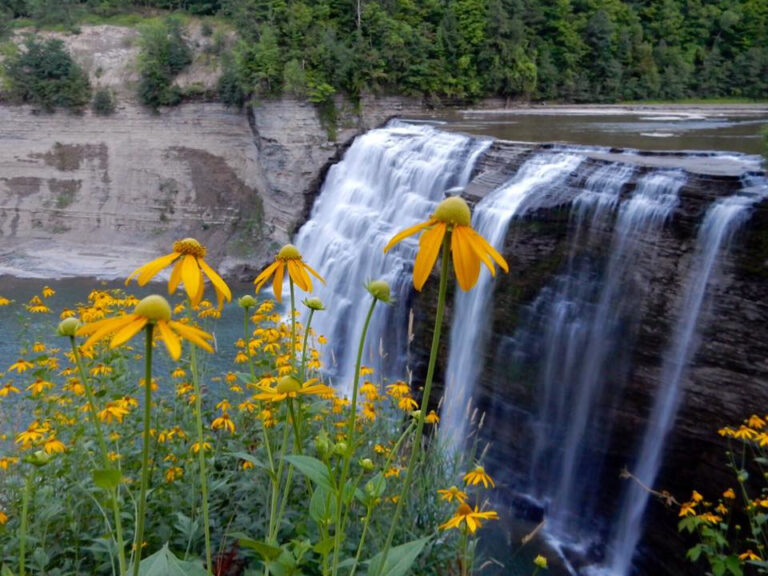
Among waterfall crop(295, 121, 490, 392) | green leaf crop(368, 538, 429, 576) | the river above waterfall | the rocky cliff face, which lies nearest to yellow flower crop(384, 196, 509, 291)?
green leaf crop(368, 538, 429, 576)

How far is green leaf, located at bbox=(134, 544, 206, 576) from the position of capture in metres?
1.14

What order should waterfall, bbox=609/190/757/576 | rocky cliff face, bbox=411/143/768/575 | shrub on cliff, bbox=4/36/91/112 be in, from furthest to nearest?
shrub on cliff, bbox=4/36/91/112 < waterfall, bbox=609/190/757/576 < rocky cliff face, bbox=411/143/768/575

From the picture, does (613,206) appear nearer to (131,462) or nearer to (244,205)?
(131,462)

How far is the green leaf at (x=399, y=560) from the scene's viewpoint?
1.23 m

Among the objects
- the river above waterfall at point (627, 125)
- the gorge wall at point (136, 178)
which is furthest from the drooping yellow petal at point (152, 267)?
the gorge wall at point (136, 178)

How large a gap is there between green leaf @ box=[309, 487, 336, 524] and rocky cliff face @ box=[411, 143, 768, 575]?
19.1ft

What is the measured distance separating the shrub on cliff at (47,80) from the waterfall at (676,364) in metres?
19.5

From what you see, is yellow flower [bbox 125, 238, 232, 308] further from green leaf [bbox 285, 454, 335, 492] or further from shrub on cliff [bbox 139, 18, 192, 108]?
shrub on cliff [bbox 139, 18, 192, 108]

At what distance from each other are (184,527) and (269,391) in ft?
3.35

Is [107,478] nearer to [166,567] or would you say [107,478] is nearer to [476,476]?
[166,567]

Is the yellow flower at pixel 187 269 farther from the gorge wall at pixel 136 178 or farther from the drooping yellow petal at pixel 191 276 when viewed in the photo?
the gorge wall at pixel 136 178

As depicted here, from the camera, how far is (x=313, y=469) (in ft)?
4.26

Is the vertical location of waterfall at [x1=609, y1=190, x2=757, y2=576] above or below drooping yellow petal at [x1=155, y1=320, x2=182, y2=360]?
below

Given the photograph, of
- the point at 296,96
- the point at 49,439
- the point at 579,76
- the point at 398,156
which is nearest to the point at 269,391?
the point at 49,439
